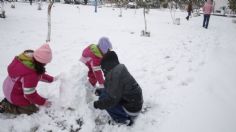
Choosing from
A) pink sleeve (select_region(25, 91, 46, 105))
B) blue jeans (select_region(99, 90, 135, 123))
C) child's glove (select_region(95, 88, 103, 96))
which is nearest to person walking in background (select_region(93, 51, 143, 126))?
blue jeans (select_region(99, 90, 135, 123))

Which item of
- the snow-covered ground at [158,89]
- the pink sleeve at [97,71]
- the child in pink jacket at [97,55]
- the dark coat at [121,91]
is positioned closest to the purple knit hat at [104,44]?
the child in pink jacket at [97,55]

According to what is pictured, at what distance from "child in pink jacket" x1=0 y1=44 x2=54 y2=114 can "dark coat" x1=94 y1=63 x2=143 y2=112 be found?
2.95 ft

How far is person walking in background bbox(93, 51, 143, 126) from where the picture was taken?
296 centimetres

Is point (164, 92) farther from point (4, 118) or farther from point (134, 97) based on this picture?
point (4, 118)

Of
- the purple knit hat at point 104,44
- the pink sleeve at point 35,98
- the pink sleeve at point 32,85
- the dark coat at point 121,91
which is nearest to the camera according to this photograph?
the dark coat at point 121,91

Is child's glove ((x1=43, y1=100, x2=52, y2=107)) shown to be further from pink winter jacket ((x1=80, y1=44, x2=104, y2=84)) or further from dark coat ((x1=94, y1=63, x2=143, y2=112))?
pink winter jacket ((x1=80, y1=44, x2=104, y2=84))

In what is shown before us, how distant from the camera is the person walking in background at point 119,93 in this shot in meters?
2.96

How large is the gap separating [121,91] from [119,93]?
4 centimetres

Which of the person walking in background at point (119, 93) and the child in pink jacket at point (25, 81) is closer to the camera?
the person walking in background at point (119, 93)

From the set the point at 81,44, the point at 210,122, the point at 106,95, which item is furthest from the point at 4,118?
the point at 81,44

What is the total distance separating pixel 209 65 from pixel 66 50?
160 inches

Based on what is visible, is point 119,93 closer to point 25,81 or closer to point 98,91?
point 98,91

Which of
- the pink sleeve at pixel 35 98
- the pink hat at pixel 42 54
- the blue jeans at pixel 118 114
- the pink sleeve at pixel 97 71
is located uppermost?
the pink hat at pixel 42 54

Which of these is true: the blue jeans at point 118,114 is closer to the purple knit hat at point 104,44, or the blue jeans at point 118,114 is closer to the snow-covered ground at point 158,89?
the snow-covered ground at point 158,89
